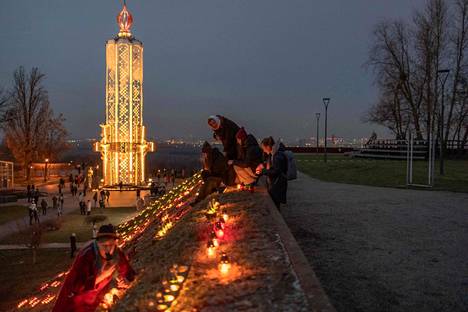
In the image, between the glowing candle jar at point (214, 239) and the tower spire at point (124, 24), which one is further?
the tower spire at point (124, 24)

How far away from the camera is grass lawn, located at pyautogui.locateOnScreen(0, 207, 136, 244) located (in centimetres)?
2033

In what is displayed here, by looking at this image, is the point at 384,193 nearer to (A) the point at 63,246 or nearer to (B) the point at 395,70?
(A) the point at 63,246

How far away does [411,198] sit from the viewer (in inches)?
531

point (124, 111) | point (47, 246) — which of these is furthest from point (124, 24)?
point (47, 246)

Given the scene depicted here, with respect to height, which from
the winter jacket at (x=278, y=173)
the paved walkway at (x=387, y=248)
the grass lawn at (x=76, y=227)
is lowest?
the grass lawn at (x=76, y=227)

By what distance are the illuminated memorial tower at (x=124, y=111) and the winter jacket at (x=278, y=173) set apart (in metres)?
27.4

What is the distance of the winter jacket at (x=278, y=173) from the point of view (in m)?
9.02

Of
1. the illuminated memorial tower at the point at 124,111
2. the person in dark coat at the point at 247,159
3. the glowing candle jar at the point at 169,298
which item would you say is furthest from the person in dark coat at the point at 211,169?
the illuminated memorial tower at the point at 124,111

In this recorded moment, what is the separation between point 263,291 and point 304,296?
49 cm

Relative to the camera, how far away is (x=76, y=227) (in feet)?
75.4

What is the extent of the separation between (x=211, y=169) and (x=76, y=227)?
609 inches

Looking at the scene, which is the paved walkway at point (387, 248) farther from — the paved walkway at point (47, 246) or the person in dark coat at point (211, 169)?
the paved walkway at point (47, 246)

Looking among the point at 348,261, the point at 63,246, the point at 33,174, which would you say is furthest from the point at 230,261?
the point at 33,174

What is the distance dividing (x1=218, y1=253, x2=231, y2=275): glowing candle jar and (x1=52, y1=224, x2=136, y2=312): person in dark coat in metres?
1.24
